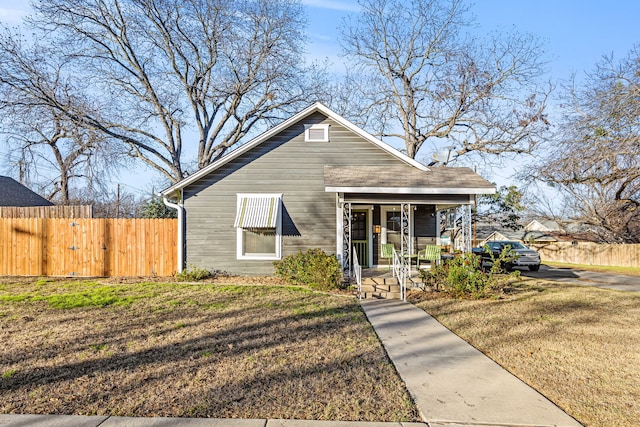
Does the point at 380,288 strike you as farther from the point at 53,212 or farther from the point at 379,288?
the point at 53,212

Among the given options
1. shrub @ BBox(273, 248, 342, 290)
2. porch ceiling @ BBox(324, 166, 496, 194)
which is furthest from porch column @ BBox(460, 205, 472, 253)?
shrub @ BBox(273, 248, 342, 290)

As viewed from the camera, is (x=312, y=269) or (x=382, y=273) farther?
(x=382, y=273)

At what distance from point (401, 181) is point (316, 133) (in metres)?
3.56

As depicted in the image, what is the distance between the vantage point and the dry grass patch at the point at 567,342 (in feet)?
13.4

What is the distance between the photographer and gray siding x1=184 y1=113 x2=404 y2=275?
43.7 ft

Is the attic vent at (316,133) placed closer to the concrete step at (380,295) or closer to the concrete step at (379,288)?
the concrete step at (379,288)

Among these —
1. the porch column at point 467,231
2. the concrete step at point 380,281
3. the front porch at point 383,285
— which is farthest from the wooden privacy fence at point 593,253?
the concrete step at point 380,281

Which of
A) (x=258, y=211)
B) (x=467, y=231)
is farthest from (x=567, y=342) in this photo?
(x=258, y=211)

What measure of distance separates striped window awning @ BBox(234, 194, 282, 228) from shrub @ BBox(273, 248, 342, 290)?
4.49ft

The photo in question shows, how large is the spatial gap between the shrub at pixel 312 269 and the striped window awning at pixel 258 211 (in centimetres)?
137

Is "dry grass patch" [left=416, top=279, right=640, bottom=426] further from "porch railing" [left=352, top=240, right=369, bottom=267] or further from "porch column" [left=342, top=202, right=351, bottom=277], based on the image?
"porch railing" [left=352, top=240, right=369, bottom=267]

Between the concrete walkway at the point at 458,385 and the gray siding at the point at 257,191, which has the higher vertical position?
the gray siding at the point at 257,191

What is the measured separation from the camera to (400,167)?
13.6 metres

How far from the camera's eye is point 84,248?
1367cm
